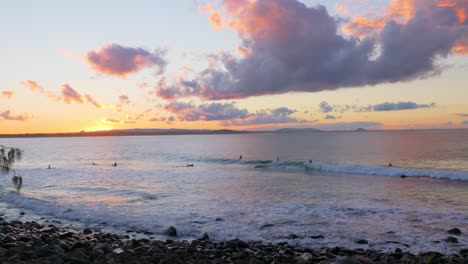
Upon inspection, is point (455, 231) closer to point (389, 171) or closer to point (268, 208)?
point (268, 208)

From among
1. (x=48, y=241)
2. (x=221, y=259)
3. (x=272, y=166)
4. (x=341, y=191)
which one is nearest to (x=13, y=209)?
(x=48, y=241)

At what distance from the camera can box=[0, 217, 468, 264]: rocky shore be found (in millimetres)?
9031

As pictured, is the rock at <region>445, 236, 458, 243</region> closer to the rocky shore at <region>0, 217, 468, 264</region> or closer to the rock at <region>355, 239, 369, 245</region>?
the rocky shore at <region>0, 217, 468, 264</region>

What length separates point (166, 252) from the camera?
10531mm

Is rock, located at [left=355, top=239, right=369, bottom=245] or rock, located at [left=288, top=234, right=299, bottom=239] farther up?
rock, located at [left=355, top=239, right=369, bottom=245]

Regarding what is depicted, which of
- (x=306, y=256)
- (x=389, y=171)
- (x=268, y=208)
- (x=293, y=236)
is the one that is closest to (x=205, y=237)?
(x=293, y=236)

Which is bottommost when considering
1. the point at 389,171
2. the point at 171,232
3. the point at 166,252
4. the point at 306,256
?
the point at 389,171

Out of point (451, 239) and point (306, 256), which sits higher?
point (306, 256)

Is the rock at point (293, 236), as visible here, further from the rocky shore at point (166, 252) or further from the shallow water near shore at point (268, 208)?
the rocky shore at point (166, 252)

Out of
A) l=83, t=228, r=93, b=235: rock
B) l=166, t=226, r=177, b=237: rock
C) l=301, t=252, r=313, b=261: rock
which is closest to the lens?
l=301, t=252, r=313, b=261: rock

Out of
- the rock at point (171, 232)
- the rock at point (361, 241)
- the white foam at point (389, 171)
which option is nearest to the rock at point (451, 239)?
the rock at point (361, 241)

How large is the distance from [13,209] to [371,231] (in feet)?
61.2

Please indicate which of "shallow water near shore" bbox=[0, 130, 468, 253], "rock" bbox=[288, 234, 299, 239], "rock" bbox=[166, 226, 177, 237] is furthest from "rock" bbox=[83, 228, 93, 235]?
"rock" bbox=[288, 234, 299, 239]

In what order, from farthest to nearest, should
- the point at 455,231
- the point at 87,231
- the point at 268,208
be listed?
the point at 268,208 → the point at 87,231 → the point at 455,231
